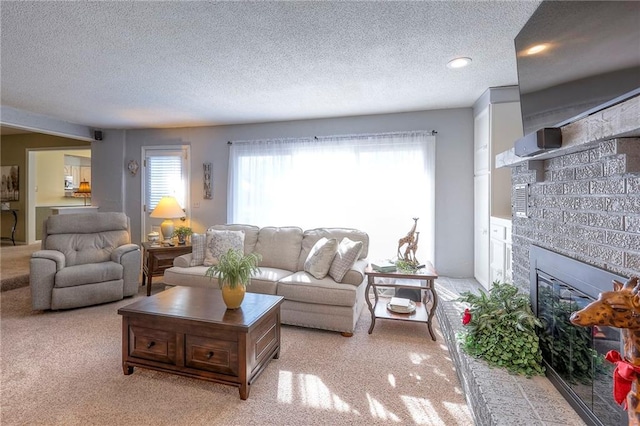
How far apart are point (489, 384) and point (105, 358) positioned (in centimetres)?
268

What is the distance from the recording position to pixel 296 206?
4484mm

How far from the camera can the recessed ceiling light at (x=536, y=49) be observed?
5.00 ft

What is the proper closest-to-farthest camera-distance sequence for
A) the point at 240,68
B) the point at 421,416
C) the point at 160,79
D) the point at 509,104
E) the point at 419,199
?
the point at 421,416 < the point at 240,68 < the point at 160,79 < the point at 509,104 < the point at 419,199

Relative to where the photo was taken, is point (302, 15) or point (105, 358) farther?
point (105, 358)

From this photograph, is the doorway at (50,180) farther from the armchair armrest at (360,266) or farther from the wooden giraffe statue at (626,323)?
the wooden giraffe statue at (626,323)

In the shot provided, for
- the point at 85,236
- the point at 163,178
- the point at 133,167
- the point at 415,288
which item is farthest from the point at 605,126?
the point at 133,167

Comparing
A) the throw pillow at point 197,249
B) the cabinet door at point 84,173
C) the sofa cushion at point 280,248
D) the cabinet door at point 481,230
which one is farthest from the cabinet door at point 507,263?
the cabinet door at point 84,173

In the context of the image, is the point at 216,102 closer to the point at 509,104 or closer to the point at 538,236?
the point at 509,104

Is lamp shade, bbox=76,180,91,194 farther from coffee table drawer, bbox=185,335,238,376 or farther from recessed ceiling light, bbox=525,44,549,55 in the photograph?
recessed ceiling light, bbox=525,44,549,55

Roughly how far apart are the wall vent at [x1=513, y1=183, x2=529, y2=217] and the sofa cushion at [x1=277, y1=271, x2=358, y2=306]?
147 centimetres

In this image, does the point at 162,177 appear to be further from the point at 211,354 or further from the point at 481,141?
the point at 481,141

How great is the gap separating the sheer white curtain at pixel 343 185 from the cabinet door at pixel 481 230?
0.52 metres

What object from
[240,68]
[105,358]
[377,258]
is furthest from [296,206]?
[105,358]

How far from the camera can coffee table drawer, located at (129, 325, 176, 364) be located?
208 centimetres
